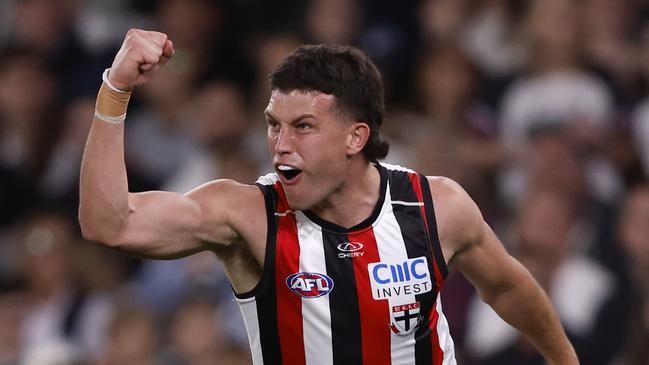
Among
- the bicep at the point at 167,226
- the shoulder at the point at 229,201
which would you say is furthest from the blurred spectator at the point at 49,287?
the bicep at the point at 167,226

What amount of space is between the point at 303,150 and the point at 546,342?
129 centimetres

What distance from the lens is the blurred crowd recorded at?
6.94 m

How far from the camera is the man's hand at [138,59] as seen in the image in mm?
3793

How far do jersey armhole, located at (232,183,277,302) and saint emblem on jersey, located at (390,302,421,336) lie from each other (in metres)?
0.42

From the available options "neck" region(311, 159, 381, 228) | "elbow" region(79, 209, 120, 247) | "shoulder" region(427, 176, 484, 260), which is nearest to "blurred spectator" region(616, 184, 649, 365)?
"shoulder" region(427, 176, 484, 260)

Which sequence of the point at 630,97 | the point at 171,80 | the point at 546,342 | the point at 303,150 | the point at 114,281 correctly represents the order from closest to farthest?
1. the point at 303,150
2. the point at 546,342
3. the point at 630,97
4. the point at 114,281
5. the point at 171,80

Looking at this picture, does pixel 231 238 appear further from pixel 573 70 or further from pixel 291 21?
pixel 291 21

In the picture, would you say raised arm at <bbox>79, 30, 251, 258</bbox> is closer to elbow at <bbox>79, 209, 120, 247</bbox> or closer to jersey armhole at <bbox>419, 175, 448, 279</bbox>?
elbow at <bbox>79, 209, 120, 247</bbox>

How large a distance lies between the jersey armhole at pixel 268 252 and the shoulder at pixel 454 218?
55 cm

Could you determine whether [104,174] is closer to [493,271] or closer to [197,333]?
[493,271]

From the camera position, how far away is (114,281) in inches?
323

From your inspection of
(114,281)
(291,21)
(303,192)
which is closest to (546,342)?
(303,192)

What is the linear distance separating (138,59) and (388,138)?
4095 mm

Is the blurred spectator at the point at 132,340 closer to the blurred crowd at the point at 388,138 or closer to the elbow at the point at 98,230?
the blurred crowd at the point at 388,138
